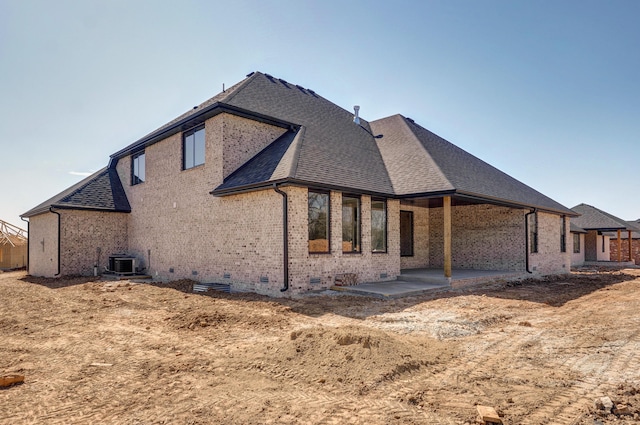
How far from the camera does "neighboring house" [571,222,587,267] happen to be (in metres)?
27.3

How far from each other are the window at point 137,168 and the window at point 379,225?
37.1 feet

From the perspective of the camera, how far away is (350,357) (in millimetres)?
4855

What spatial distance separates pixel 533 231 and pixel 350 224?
1008 centimetres

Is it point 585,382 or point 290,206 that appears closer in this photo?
point 585,382

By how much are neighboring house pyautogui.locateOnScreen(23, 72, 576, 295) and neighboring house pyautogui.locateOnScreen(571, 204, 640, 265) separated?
11277mm

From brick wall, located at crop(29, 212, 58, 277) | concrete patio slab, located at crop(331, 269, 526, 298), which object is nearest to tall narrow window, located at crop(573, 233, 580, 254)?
concrete patio slab, located at crop(331, 269, 526, 298)

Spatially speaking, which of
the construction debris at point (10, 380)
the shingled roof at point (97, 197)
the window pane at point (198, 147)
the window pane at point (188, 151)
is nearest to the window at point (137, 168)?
the shingled roof at point (97, 197)

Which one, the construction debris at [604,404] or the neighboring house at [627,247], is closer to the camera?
the construction debris at [604,404]

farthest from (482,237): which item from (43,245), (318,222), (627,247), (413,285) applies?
(627,247)

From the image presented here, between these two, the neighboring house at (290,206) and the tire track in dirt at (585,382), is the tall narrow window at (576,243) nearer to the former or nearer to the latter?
the neighboring house at (290,206)

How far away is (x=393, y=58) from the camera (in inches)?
504

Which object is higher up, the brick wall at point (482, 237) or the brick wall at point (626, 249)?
the brick wall at point (482, 237)

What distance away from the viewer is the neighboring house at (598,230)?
2867cm

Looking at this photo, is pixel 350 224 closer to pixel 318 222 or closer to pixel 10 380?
pixel 318 222
